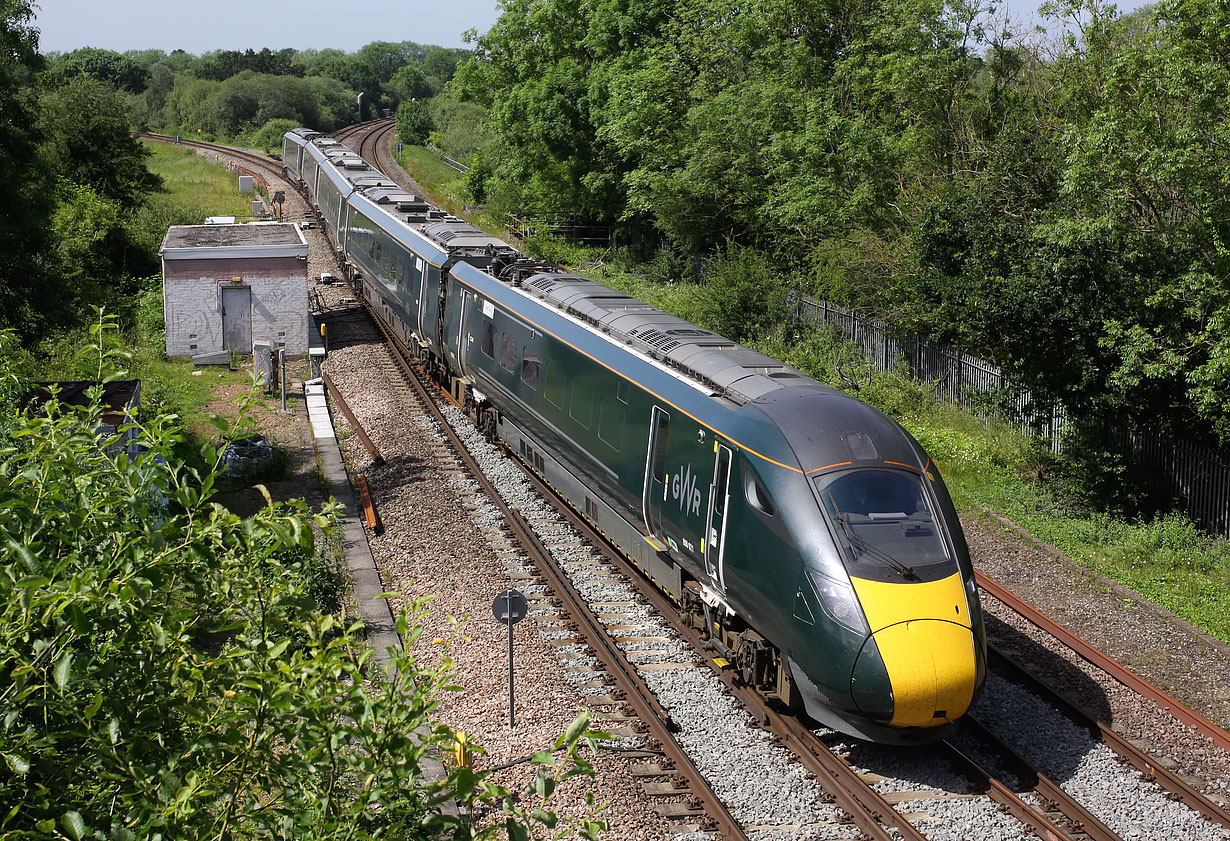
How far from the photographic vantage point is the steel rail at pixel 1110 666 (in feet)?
33.6

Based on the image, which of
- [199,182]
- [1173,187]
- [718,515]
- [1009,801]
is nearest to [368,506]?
[718,515]

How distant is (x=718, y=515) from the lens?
10219 mm

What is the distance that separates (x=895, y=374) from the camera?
2289cm

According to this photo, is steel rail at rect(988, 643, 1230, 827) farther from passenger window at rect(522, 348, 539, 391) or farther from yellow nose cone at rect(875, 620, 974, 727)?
passenger window at rect(522, 348, 539, 391)

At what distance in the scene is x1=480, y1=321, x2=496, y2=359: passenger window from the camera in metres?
17.7

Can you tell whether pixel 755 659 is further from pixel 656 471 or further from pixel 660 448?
pixel 660 448

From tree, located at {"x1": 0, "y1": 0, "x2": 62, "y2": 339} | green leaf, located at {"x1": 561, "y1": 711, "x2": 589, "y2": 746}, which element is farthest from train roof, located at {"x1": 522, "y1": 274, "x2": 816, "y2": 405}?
tree, located at {"x1": 0, "y1": 0, "x2": 62, "y2": 339}

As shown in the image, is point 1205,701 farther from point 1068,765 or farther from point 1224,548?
point 1224,548

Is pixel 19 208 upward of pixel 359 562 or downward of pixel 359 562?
upward

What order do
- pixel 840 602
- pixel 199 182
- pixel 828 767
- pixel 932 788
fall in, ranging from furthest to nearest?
1. pixel 199 182
2. pixel 828 767
3. pixel 932 788
4. pixel 840 602

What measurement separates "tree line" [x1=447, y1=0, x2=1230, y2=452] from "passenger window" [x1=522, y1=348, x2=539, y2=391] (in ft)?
23.8

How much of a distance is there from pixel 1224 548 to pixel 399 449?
1367cm

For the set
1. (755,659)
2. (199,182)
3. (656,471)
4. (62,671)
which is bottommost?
(755,659)

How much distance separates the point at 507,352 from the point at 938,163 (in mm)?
11581
